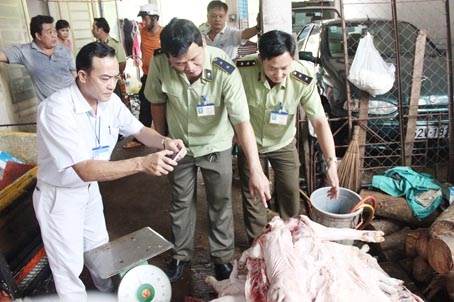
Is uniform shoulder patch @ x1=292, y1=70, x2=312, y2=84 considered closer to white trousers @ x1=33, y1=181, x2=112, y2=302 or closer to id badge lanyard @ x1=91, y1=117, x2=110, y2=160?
id badge lanyard @ x1=91, y1=117, x2=110, y2=160

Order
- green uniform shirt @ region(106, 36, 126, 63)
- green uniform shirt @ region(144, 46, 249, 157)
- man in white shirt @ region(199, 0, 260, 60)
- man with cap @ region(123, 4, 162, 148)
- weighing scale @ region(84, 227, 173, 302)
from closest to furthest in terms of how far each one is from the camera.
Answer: weighing scale @ region(84, 227, 173, 302)
green uniform shirt @ region(144, 46, 249, 157)
man in white shirt @ region(199, 0, 260, 60)
man with cap @ region(123, 4, 162, 148)
green uniform shirt @ region(106, 36, 126, 63)

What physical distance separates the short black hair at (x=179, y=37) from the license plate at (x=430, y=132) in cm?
273

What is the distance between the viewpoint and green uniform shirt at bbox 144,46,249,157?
84.7 inches

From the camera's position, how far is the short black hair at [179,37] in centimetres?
184

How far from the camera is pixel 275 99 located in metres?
2.44

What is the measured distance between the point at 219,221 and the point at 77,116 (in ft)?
3.92

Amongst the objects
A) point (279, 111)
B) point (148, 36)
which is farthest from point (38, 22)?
point (279, 111)

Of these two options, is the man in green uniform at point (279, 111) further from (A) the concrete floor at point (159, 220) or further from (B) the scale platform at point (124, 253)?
(B) the scale platform at point (124, 253)

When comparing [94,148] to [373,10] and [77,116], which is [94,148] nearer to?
[77,116]

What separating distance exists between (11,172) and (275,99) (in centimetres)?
217

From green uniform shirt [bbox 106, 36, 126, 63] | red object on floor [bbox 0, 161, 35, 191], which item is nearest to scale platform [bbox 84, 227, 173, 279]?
red object on floor [bbox 0, 161, 35, 191]

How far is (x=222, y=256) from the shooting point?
8.32ft

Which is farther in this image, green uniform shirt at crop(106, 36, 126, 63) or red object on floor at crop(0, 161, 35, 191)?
green uniform shirt at crop(106, 36, 126, 63)

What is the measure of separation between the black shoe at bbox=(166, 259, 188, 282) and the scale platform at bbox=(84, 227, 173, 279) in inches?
22.3
